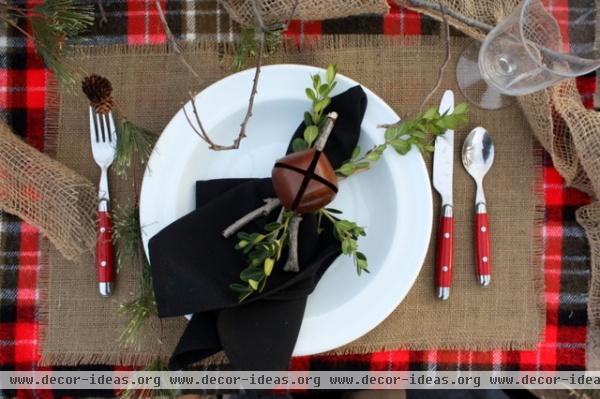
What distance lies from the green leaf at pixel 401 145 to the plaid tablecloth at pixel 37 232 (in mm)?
174

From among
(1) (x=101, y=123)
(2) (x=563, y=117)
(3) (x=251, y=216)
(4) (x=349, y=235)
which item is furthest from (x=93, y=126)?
(2) (x=563, y=117)

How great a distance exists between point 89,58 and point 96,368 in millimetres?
369

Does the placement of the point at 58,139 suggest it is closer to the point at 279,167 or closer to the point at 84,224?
the point at 84,224

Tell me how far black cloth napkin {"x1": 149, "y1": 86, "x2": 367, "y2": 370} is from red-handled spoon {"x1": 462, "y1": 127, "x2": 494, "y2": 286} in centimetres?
15

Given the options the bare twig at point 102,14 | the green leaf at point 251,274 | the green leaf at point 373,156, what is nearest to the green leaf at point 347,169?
the green leaf at point 373,156

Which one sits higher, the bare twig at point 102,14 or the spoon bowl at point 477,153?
the bare twig at point 102,14

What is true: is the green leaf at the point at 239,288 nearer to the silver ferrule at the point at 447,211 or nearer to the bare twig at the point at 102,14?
the silver ferrule at the point at 447,211

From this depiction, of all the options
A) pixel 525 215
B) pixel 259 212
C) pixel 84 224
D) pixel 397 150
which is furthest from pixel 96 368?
pixel 525 215

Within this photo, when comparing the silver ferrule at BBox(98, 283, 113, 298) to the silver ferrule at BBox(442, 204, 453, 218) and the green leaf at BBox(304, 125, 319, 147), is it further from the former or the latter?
the silver ferrule at BBox(442, 204, 453, 218)

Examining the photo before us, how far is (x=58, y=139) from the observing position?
23.8 inches

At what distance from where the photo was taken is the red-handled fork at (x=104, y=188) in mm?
577

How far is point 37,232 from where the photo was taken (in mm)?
609

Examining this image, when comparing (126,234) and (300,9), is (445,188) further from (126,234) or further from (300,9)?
(126,234)

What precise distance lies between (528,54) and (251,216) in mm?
337
